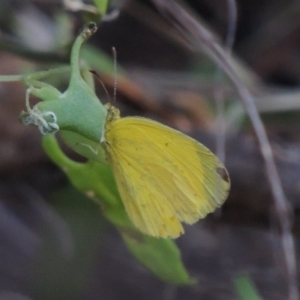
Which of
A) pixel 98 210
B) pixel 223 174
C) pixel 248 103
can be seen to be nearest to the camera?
pixel 223 174

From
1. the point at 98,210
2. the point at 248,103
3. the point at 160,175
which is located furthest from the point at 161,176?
the point at 98,210

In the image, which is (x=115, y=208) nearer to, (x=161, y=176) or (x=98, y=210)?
(x=161, y=176)

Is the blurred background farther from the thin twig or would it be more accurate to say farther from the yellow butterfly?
the yellow butterfly

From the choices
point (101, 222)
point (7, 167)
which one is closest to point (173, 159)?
point (101, 222)

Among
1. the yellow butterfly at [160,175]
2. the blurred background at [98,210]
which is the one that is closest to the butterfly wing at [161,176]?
the yellow butterfly at [160,175]

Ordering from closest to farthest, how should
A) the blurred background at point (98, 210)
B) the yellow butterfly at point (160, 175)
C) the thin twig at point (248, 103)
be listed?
the yellow butterfly at point (160, 175)
the thin twig at point (248, 103)
the blurred background at point (98, 210)

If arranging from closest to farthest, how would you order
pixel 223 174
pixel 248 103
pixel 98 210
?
pixel 223 174
pixel 248 103
pixel 98 210

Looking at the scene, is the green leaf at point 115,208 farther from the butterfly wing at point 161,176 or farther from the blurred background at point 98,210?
the blurred background at point 98,210
